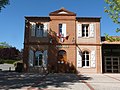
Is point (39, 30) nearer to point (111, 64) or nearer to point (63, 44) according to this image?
point (63, 44)

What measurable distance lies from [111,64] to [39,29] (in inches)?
406

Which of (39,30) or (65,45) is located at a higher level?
(39,30)

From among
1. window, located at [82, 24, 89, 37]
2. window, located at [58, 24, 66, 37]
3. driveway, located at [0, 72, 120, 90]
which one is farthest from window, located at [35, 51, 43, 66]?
driveway, located at [0, 72, 120, 90]

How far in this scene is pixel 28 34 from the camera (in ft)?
97.2

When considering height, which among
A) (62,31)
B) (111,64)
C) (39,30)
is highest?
(39,30)

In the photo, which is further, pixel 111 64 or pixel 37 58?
pixel 111 64

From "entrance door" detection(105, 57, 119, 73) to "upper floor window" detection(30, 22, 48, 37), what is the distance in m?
8.79

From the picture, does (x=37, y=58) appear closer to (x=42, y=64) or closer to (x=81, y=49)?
(x=42, y=64)

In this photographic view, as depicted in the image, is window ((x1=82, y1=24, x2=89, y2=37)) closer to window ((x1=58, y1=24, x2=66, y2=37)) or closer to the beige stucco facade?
the beige stucco facade

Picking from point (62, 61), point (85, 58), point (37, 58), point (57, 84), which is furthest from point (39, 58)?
point (57, 84)

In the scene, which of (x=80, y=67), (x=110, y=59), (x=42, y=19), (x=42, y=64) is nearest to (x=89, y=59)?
(x=80, y=67)

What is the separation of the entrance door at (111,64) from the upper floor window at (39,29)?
8786mm

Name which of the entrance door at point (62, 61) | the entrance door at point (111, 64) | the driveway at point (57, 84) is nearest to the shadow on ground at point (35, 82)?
the driveway at point (57, 84)

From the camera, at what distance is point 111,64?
3141 centimetres
